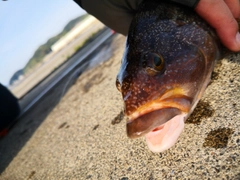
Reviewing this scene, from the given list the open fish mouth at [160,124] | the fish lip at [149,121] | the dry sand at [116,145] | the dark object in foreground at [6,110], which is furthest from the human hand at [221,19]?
the dark object in foreground at [6,110]

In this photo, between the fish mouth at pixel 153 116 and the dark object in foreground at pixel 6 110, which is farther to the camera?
the dark object in foreground at pixel 6 110

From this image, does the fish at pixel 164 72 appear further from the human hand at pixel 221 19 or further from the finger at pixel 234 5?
the finger at pixel 234 5

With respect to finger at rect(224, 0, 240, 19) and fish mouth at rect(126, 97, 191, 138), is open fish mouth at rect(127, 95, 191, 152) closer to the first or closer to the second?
fish mouth at rect(126, 97, 191, 138)

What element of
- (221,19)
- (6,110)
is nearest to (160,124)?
(221,19)

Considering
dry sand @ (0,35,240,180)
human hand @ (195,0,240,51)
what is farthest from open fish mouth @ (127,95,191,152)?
human hand @ (195,0,240,51)

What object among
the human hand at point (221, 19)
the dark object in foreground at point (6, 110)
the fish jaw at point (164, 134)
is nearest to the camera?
the fish jaw at point (164, 134)

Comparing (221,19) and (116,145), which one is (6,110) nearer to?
(116,145)

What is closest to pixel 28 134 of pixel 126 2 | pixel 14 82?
pixel 126 2
